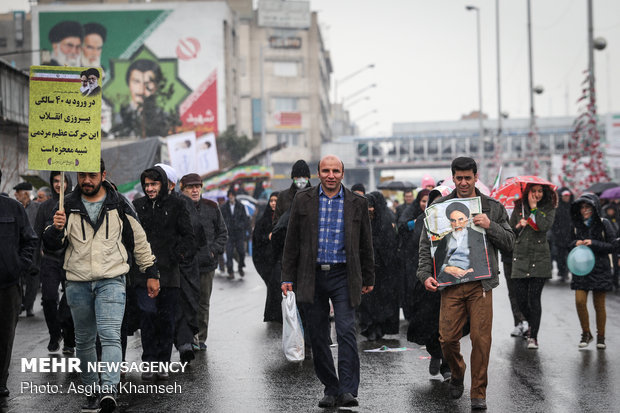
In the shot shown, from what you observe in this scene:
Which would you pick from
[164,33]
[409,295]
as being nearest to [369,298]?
[409,295]

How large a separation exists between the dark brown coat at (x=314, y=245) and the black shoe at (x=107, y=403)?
1.55 metres

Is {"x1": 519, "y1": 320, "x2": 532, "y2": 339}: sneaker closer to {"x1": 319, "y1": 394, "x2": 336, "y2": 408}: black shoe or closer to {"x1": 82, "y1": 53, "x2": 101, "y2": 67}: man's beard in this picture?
{"x1": 319, "y1": 394, "x2": 336, "y2": 408}: black shoe

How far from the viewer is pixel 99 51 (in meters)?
78.9

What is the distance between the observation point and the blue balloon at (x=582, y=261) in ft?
33.0

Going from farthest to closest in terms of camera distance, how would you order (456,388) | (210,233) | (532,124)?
1. (532,124)
2. (210,233)
3. (456,388)

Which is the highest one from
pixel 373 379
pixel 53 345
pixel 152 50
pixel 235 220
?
pixel 152 50

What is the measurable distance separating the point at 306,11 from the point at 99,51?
2368 centimetres

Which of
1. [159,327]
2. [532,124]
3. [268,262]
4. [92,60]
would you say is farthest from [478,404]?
[92,60]

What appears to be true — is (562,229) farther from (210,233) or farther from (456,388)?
(456,388)

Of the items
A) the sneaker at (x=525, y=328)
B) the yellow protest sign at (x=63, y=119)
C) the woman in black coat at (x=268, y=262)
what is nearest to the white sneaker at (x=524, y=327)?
the sneaker at (x=525, y=328)

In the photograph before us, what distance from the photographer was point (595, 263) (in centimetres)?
1017

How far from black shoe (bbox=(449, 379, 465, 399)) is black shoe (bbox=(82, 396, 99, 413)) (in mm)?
2744

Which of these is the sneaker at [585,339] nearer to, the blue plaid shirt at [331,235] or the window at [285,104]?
the blue plaid shirt at [331,235]

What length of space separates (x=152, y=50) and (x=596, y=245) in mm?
72129
